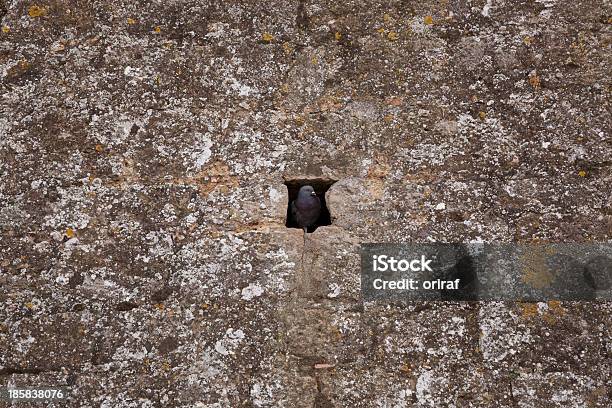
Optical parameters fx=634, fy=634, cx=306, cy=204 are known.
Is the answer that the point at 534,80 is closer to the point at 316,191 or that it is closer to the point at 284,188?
the point at 316,191

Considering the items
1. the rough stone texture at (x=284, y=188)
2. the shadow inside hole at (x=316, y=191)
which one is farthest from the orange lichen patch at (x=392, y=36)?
the shadow inside hole at (x=316, y=191)

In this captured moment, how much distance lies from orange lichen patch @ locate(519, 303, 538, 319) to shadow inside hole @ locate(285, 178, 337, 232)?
0.91m

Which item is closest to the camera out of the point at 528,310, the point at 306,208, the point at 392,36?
the point at 528,310

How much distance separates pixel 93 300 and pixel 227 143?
0.90 metres

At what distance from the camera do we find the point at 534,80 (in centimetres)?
288

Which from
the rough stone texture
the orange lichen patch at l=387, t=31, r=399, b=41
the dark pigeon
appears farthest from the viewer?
the orange lichen patch at l=387, t=31, r=399, b=41

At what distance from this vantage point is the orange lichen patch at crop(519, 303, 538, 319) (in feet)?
8.72

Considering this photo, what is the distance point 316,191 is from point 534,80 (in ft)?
3.64

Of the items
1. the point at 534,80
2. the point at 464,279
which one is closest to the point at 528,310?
the point at 464,279

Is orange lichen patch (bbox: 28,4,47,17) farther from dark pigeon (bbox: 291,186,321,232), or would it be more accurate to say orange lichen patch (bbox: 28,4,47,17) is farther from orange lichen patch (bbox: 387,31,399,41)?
orange lichen patch (bbox: 387,31,399,41)

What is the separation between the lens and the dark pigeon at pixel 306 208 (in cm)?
283

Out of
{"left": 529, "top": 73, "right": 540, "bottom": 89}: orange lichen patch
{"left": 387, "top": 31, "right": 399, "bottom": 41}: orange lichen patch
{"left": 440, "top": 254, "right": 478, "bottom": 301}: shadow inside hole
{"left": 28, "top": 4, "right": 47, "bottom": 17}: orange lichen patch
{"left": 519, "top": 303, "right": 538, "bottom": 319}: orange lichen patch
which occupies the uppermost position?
{"left": 28, "top": 4, "right": 47, "bottom": 17}: orange lichen patch

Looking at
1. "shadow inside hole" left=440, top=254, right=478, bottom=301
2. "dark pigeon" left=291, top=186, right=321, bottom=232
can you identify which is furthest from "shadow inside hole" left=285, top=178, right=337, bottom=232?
"shadow inside hole" left=440, top=254, right=478, bottom=301

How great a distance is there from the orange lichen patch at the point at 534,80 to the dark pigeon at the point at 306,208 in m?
1.11
